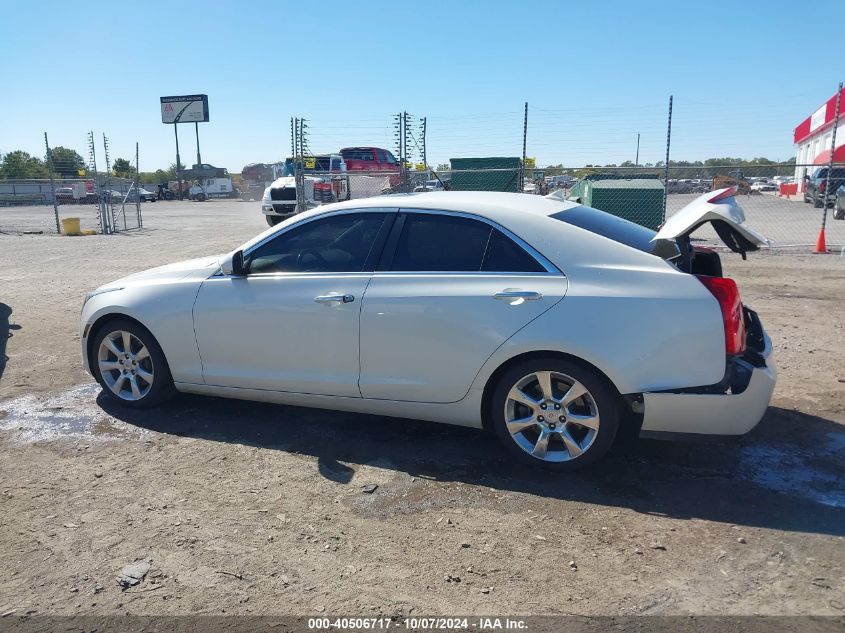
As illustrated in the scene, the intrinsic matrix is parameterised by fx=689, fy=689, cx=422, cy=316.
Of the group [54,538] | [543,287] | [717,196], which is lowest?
[54,538]

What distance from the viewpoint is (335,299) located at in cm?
438

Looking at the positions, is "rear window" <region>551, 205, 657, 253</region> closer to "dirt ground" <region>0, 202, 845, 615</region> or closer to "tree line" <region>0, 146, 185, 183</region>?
"dirt ground" <region>0, 202, 845, 615</region>

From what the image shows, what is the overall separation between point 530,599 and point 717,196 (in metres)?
2.62

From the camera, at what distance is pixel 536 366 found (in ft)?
12.9

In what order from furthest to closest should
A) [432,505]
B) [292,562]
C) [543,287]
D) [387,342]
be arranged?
1. [387,342]
2. [543,287]
3. [432,505]
4. [292,562]

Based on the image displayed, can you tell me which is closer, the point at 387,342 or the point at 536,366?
the point at 536,366

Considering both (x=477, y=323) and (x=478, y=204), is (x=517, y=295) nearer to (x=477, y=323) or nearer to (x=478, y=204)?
(x=477, y=323)

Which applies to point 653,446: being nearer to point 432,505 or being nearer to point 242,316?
point 432,505

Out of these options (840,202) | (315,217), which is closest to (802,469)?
(315,217)

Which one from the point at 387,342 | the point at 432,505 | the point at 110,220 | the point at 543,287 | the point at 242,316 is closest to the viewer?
the point at 432,505

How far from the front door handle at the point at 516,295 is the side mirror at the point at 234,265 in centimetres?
182

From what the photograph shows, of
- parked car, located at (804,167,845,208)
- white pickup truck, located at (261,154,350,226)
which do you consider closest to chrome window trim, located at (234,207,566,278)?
white pickup truck, located at (261,154,350,226)

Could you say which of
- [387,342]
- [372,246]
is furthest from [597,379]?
[372,246]

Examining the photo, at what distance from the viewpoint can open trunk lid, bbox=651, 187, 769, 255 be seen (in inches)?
155
